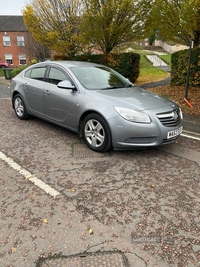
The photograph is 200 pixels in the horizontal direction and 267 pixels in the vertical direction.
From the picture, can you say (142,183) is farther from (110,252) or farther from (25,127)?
(25,127)

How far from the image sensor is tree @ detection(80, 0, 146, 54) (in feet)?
35.1

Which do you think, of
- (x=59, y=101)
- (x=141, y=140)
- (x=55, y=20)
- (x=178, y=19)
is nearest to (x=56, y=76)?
(x=59, y=101)

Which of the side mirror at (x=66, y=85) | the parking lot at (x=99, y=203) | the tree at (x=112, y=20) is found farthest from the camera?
the tree at (x=112, y=20)

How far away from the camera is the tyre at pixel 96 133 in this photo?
13.0ft

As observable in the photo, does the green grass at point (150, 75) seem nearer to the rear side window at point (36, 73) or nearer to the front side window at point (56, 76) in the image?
the rear side window at point (36, 73)

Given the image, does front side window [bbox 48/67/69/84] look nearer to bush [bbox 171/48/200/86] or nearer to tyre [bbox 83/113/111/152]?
tyre [bbox 83/113/111/152]

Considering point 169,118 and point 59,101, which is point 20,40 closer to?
point 59,101

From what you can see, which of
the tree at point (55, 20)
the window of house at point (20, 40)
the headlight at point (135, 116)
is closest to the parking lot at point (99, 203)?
the headlight at point (135, 116)

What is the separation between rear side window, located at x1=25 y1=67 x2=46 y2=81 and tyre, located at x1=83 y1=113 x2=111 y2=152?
5.97 feet

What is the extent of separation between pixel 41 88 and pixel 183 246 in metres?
4.09

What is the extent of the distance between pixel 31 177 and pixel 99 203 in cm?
114

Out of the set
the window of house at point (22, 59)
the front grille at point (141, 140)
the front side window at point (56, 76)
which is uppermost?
the window of house at point (22, 59)

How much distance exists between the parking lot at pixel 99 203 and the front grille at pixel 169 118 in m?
0.56

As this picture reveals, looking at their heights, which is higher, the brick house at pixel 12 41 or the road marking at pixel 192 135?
the brick house at pixel 12 41
